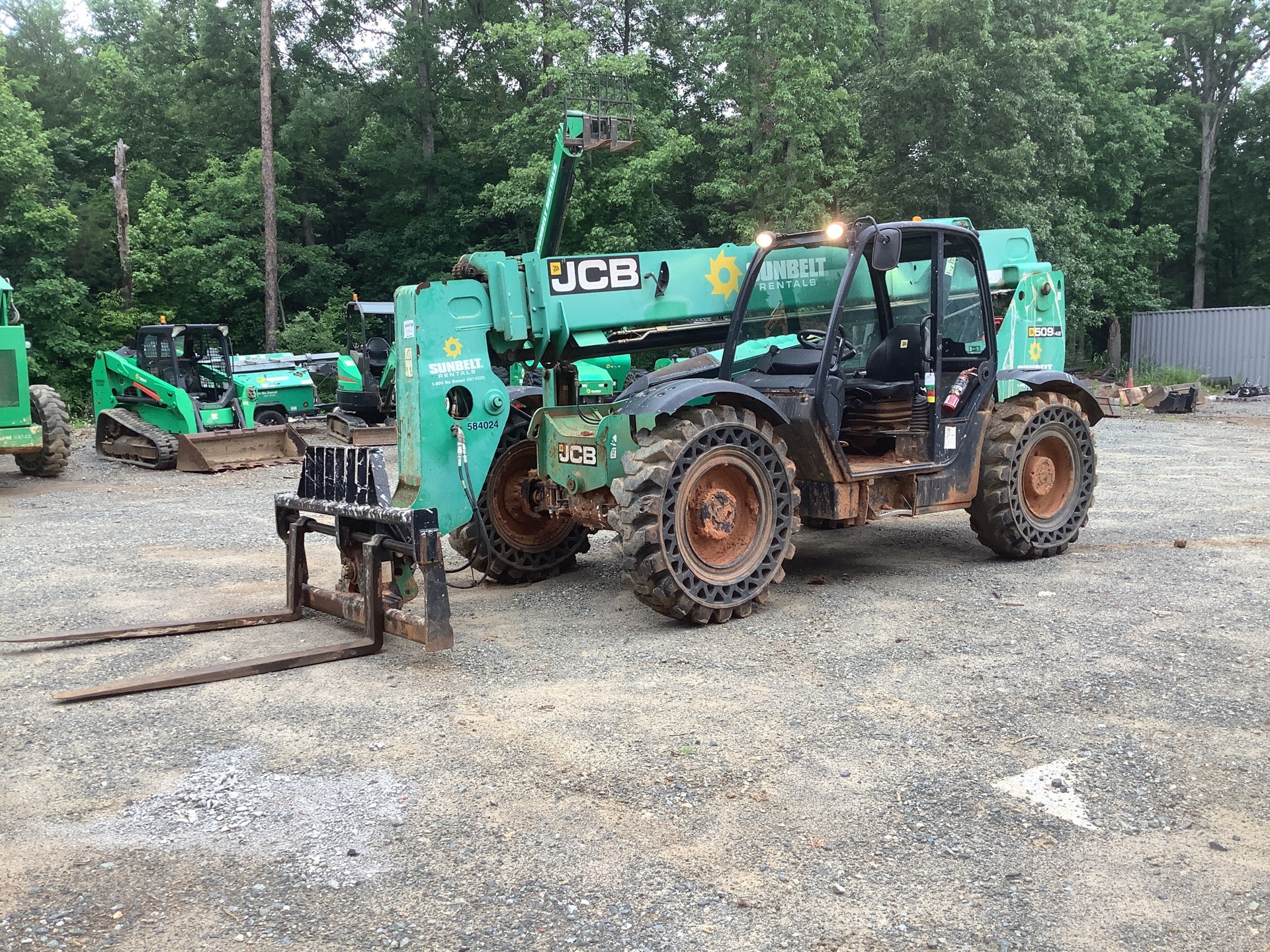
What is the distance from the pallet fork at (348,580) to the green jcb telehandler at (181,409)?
10.4 m

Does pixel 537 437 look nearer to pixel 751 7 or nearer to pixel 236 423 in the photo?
pixel 236 423

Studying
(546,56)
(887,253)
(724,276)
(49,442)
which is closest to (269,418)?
(49,442)

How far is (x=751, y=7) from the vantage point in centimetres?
2786

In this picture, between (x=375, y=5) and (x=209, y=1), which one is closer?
(x=209, y=1)

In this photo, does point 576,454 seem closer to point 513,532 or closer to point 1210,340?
point 513,532

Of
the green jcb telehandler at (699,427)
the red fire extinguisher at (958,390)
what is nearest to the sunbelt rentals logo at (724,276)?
the green jcb telehandler at (699,427)

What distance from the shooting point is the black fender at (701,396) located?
641cm

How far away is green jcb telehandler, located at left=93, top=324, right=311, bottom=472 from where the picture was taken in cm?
1650

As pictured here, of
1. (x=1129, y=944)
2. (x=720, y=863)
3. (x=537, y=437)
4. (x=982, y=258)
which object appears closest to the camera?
(x=1129, y=944)

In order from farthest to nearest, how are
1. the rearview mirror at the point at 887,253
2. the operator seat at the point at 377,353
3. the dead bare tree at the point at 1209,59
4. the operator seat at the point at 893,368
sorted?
the dead bare tree at the point at 1209,59, the operator seat at the point at 377,353, the operator seat at the point at 893,368, the rearview mirror at the point at 887,253

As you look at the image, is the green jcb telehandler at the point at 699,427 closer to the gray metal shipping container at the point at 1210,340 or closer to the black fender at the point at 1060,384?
the black fender at the point at 1060,384

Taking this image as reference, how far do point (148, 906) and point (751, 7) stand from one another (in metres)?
28.3

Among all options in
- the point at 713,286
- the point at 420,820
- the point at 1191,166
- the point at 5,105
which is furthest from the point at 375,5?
the point at 420,820

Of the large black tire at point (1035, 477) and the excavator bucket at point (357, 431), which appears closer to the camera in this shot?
the large black tire at point (1035, 477)
